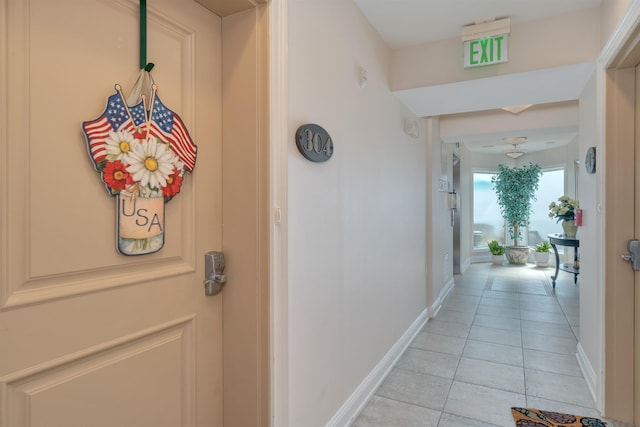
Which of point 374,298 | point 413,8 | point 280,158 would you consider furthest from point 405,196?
point 280,158

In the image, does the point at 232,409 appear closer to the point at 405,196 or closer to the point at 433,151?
the point at 405,196

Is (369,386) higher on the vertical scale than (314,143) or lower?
lower

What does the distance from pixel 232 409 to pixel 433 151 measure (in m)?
3.42

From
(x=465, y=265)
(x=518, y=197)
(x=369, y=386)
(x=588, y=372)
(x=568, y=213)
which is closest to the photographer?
(x=369, y=386)

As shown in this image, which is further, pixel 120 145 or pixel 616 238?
pixel 616 238

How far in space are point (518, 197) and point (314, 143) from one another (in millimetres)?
7117

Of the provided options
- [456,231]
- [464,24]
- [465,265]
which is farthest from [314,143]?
[465,265]

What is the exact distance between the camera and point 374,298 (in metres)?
2.34

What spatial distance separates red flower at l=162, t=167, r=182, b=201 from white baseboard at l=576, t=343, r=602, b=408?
8.90 feet

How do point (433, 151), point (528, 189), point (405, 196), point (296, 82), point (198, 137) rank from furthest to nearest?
point (528, 189), point (433, 151), point (405, 196), point (296, 82), point (198, 137)

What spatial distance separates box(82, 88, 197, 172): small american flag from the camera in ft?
2.93

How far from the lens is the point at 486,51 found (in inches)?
90.1

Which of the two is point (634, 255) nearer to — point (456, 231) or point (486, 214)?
point (456, 231)

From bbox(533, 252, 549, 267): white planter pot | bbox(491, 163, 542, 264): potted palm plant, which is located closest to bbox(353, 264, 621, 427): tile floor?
bbox(533, 252, 549, 267): white planter pot
